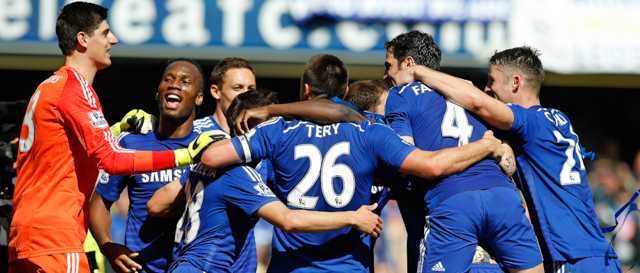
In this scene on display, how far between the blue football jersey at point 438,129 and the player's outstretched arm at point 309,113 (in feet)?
1.00

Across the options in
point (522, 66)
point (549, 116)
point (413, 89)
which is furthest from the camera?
point (522, 66)

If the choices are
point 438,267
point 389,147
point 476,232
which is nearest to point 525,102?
point 476,232

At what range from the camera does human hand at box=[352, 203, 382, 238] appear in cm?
334

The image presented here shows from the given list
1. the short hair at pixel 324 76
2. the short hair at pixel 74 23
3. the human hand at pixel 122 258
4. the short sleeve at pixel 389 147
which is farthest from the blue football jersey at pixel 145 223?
the short sleeve at pixel 389 147

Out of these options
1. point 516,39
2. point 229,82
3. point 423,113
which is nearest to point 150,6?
point 229,82

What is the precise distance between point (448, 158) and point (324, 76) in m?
1.10

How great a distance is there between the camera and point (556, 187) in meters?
3.99

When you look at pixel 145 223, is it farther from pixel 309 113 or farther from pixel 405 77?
pixel 405 77

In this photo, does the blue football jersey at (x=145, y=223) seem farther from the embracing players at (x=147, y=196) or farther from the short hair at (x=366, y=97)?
the short hair at (x=366, y=97)

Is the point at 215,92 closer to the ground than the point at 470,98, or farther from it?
closer to the ground

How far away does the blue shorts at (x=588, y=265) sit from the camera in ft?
12.8

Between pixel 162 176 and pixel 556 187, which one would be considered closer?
pixel 556 187

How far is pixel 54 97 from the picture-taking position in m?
3.46

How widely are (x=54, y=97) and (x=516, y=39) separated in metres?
8.91
